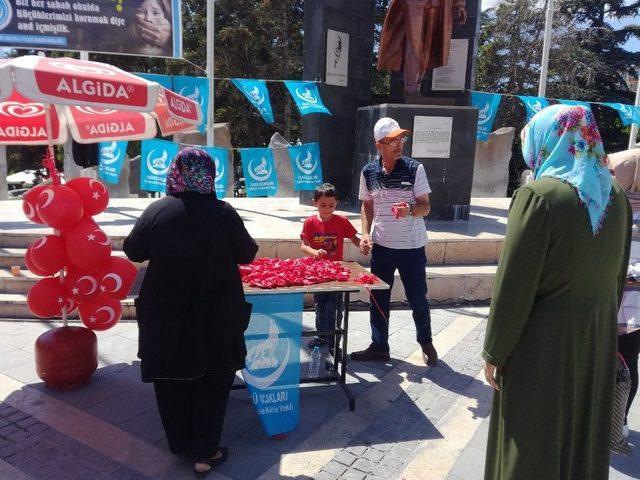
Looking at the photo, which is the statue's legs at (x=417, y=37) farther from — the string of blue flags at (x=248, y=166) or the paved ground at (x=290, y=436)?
the paved ground at (x=290, y=436)

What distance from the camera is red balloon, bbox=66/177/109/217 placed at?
143 inches

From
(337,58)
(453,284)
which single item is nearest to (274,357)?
(453,284)

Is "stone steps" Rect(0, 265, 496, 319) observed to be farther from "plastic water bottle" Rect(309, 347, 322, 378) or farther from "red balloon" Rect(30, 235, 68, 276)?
"red balloon" Rect(30, 235, 68, 276)

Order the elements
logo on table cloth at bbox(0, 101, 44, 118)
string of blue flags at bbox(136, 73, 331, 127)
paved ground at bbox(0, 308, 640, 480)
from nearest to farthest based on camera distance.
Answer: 1. paved ground at bbox(0, 308, 640, 480)
2. logo on table cloth at bbox(0, 101, 44, 118)
3. string of blue flags at bbox(136, 73, 331, 127)

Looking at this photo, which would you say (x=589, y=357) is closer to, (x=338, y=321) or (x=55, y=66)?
(x=338, y=321)

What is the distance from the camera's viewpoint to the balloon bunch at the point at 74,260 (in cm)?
344

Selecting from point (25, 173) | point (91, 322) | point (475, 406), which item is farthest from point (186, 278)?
point (25, 173)

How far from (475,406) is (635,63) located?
28.8 m

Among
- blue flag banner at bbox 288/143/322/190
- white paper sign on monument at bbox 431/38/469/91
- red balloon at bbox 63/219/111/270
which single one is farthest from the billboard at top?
red balloon at bbox 63/219/111/270

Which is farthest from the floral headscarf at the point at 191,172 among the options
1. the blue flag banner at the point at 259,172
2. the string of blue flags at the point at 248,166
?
the blue flag banner at the point at 259,172

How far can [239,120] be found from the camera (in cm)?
2184

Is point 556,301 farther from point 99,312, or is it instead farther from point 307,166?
point 307,166

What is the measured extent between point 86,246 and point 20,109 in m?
1.56

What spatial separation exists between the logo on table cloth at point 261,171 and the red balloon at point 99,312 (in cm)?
462
